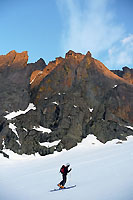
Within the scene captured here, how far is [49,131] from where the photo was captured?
6462cm

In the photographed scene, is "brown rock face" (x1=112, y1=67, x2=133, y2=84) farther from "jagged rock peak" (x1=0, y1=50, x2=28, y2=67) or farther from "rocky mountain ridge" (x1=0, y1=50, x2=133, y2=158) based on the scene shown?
"jagged rock peak" (x1=0, y1=50, x2=28, y2=67)

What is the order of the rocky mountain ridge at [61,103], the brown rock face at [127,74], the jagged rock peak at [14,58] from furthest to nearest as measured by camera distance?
the brown rock face at [127,74], the jagged rock peak at [14,58], the rocky mountain ridge at [61,103]

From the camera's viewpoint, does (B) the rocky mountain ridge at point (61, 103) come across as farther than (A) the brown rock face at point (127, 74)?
No

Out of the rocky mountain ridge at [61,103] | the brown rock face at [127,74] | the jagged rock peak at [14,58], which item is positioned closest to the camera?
the rocky mountain ridge at [61,103]

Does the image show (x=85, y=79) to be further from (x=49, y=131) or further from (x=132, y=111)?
(x=49, y=131)

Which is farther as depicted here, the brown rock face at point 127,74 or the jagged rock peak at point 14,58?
the brown rock face at point 127,74

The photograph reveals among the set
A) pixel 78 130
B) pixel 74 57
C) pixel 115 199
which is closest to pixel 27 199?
pixel 115 199

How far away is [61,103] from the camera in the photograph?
235 feet

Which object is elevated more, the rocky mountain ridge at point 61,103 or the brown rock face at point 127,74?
the brown rock face at point 127,74

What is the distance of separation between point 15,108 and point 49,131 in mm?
17509

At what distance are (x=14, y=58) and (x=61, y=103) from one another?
3557 centimetres

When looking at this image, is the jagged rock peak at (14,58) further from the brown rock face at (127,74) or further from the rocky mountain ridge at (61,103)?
the brown rock face at (127,74)

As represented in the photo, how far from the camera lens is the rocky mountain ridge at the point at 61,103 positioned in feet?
196

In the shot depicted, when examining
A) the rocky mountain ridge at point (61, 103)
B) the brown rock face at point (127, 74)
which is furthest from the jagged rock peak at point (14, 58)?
the brown rock face at point (127, 74)
